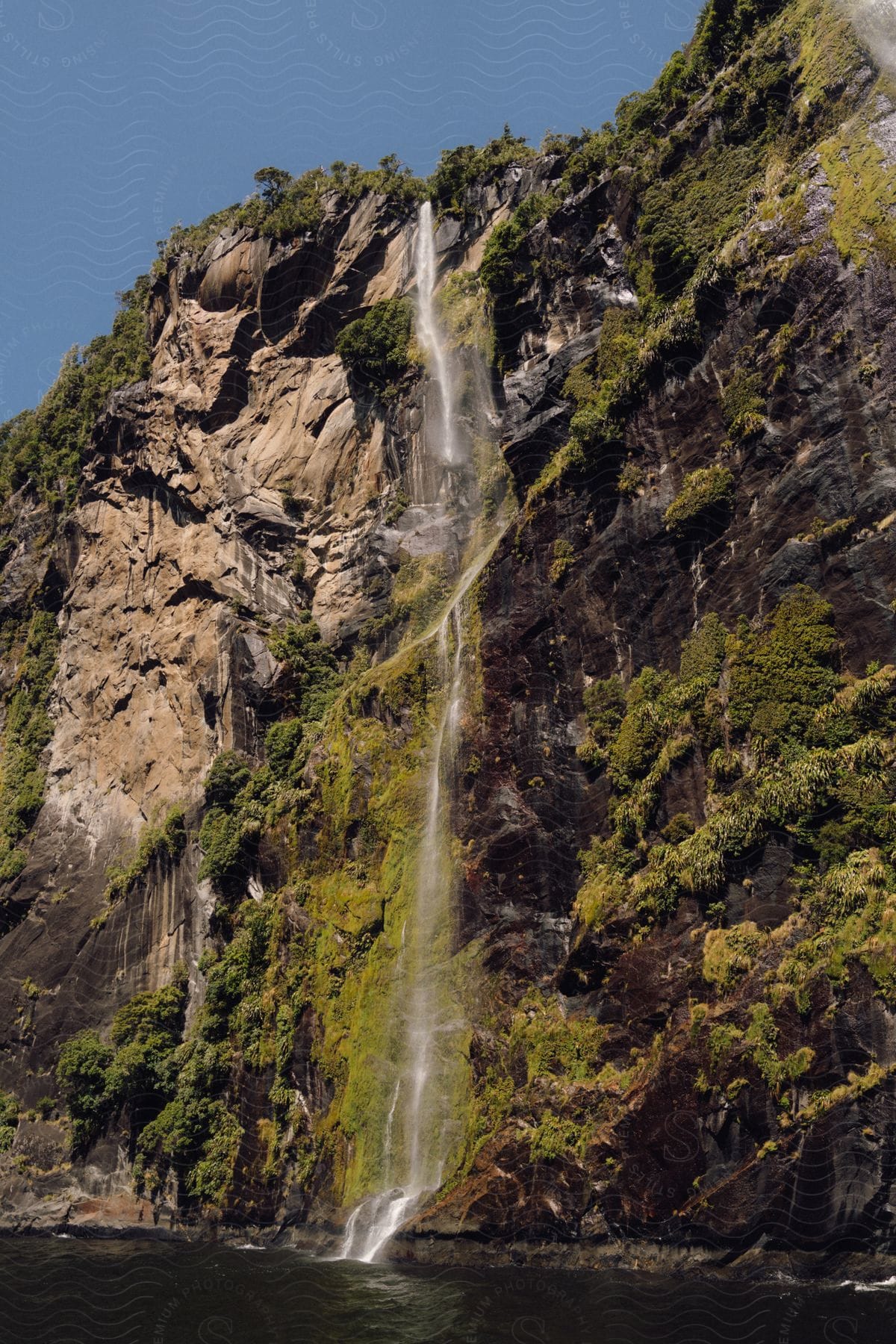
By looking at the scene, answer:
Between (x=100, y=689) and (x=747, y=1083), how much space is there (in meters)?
30.5

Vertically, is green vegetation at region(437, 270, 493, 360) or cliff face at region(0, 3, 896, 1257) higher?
green vegetation at region(437, 270, 493, 360)

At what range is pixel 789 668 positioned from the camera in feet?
73.0

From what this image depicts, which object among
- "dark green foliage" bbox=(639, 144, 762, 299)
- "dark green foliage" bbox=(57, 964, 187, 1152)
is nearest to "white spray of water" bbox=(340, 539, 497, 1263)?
"dark green foliage" bbox=(57, 964, 187, 1152)

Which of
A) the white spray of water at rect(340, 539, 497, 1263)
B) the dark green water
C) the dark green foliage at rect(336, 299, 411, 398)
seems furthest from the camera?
the dark green foliage at rect(336, 299, 411, 398)

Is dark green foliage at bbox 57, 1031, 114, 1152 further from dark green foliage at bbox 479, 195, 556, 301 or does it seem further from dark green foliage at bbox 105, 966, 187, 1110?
dark green foliage at bbox 479, 195, 556, 301

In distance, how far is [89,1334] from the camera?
20281mm

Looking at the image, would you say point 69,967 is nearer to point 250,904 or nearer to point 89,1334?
point 250,904

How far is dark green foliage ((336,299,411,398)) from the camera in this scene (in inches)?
1596

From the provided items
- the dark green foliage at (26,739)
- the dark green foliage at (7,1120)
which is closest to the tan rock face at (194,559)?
the dark green foliage at (26,739)

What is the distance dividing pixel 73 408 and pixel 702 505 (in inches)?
1448

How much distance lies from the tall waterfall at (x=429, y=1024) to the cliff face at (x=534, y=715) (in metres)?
0.54

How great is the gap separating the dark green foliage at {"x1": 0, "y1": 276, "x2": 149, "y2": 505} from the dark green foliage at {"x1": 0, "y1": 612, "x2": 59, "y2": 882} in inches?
271

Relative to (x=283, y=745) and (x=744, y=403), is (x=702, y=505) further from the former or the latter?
(x=283, y=745)

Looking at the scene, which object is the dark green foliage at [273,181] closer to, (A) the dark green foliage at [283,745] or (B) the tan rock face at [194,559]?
(B) the tan rock face at [194,559]
